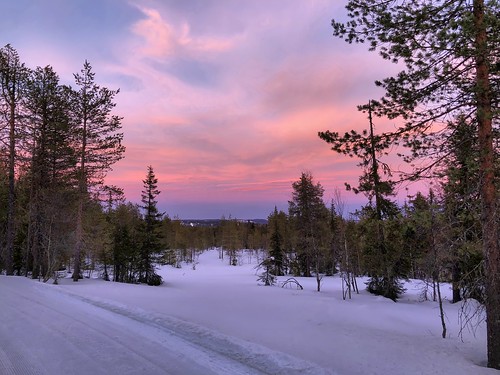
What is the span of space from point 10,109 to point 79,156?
4975mm

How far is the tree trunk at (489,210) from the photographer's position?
263 inches

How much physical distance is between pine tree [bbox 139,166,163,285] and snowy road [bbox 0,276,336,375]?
19.0 metres

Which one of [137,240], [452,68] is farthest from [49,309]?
[137,240]

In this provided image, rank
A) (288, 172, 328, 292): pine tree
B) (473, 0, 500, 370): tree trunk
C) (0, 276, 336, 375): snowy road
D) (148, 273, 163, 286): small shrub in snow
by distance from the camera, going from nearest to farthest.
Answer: (0, 276, 336, 375): snowy road → (473, 0, 500, 370): tree trunk → (148, 273, 163, 286): small shrub in snow → (288, 172, 328, 292): pine tree

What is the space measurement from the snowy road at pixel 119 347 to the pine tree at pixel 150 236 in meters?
19.0

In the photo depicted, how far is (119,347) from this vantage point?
6.79 meters

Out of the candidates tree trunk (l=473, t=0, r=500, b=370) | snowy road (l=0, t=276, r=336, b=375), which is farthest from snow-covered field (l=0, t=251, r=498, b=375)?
tree trunk (l=473, t=0, r=500, b=370)

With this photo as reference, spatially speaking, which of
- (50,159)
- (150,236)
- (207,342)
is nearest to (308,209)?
(150,236)

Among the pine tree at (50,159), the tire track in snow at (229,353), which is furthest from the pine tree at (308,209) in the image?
the tire track in snow at (229,353)

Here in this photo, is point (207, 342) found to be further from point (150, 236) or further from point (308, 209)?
point (308, 209)

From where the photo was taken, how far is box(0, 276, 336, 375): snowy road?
5.74m

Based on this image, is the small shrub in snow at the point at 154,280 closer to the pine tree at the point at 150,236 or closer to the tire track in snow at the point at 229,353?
the pine tree at the point at 150,236

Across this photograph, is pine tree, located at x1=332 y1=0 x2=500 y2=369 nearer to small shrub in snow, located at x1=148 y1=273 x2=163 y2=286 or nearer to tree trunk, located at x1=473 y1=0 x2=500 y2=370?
tree trunk, located at x1=473 y1=0 x2=500 y2=370

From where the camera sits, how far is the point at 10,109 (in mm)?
21578
